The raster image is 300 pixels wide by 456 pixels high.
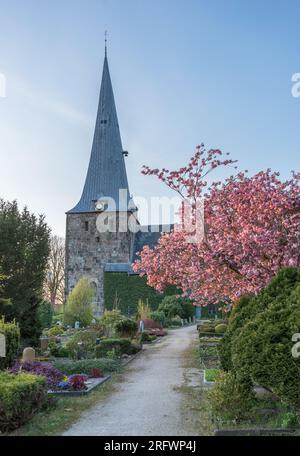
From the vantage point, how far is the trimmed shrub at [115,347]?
18423 millimetres

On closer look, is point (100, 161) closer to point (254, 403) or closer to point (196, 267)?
point (196, 267)

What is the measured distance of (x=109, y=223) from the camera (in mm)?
48250

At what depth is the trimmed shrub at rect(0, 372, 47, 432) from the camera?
7.78 metres

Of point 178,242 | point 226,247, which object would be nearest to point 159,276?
point 178,242

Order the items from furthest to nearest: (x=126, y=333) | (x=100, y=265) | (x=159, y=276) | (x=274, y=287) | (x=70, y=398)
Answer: (x=100, y=265) < (x=126, y=333) < (x=159, y=276) < (x=70, y=398) < (x=274, y=287)

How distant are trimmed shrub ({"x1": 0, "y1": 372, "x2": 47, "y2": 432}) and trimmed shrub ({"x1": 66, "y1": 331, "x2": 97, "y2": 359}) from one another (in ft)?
30.7

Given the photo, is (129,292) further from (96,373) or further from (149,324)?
(96,373)

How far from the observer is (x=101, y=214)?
48.1m

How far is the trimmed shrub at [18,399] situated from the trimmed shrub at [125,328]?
1520 cm

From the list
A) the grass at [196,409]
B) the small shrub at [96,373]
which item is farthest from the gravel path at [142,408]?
the small shrub at [96,373]

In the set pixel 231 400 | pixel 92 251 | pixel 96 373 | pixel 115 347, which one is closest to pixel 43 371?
pixel 96 373

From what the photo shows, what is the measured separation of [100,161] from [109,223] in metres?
6.36

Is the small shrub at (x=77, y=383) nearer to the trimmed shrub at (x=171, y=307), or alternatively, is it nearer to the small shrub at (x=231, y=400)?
the small shrub at (x=231, y=400)

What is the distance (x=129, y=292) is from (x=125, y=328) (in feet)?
73.1
